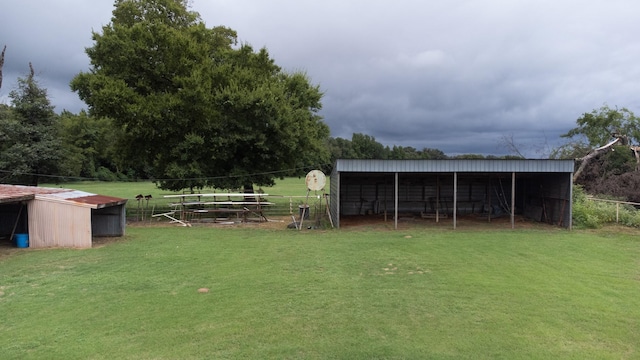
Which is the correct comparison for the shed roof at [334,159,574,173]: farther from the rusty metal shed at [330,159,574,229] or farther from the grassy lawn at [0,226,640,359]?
the grassy lawn at [0,226,640,359]

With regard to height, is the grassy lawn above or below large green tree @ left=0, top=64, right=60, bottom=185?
below

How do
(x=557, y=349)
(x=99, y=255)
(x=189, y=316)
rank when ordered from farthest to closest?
(x=99, y=255), (x=189, y=316), (x=557, y=349)

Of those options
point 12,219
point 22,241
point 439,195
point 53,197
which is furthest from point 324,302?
point 439,195

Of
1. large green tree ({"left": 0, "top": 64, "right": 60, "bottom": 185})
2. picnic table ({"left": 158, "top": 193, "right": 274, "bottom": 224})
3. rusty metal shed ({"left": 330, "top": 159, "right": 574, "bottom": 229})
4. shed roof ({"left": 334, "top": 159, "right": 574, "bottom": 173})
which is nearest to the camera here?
shed roof ({"left": 334, "top": 159, "right": 574, "bottom": 173})

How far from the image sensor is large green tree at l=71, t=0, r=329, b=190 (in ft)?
61.6

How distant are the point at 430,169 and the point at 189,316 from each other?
1237 centimetres

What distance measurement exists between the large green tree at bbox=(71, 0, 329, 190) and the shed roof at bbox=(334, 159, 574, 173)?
218 inches

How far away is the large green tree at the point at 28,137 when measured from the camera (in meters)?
23.0

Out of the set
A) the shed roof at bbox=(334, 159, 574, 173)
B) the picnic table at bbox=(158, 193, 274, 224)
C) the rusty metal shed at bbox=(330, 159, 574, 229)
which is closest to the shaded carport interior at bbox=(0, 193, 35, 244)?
the picnic table at bbox=(158, 193, 274, 224)

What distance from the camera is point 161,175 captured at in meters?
20.8

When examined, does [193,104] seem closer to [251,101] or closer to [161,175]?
[251,101]

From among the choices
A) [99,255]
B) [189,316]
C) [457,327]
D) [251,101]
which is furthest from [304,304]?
[251,101]

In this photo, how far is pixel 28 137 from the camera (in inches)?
941

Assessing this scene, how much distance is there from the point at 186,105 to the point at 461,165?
13.2 m
